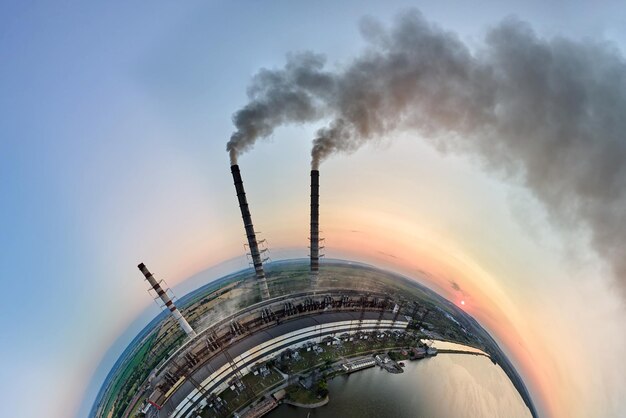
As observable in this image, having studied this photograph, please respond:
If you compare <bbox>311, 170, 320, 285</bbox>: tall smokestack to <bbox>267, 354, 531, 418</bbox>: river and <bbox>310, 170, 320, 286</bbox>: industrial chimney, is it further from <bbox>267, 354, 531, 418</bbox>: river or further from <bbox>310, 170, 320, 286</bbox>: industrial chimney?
<bbox>267, 354, 531, 418</bbox>: river

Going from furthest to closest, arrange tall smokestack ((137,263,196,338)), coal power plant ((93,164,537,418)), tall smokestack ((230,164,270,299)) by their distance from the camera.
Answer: tall smokestack ((230,164,270,299))
tall smokestack ((137,263,196,338))
coal power plant ((93,164,537,418))

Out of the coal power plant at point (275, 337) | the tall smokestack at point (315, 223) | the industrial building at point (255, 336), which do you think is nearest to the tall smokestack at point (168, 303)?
the coal power plant at point (275, 337)

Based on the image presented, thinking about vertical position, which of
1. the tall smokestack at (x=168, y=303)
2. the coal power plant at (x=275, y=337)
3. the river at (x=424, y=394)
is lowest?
the river at (x=424, y=394)

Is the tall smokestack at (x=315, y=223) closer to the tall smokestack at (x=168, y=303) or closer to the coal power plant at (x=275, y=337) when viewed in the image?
the coal power plant at (x=275, y=337)

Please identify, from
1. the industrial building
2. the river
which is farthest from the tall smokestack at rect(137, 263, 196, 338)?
the river

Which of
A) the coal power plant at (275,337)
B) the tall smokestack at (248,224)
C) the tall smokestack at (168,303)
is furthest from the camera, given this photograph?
the tall smokestack at (248,224)

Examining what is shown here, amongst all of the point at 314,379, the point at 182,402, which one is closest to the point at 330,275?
the point at 314,379

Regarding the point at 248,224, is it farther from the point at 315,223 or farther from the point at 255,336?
the point at 255,336

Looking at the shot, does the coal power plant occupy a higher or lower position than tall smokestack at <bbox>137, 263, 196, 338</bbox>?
lower
